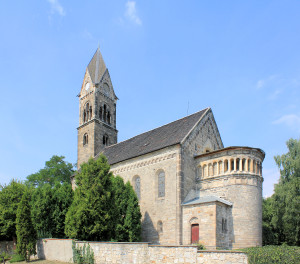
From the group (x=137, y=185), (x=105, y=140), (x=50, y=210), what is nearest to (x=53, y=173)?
(x=105, y=140)

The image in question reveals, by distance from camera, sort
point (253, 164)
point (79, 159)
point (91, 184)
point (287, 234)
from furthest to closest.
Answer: point (79, 159)
point (287, 234)
point (253, 164)
point (91, 184)

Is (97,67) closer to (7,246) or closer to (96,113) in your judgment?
(96,113)

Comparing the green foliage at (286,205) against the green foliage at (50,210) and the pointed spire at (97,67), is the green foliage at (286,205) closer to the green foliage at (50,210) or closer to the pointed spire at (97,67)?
the green foliage at (50,210)

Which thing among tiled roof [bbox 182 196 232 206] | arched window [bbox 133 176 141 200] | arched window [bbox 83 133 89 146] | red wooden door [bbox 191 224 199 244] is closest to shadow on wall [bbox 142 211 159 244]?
arched window [bbox 133 176 141 200]

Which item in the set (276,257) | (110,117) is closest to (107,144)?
(110,117)

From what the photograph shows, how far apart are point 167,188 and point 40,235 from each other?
37.6ft

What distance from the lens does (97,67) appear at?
4762 centimetres

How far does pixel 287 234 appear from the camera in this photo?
3553 centimetres

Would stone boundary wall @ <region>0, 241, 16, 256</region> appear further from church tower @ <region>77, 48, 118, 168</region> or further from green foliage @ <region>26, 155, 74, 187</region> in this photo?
green foliage @ <region>26, 155, 74, 187</region>

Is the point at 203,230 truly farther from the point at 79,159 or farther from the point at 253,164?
the point at 79,159

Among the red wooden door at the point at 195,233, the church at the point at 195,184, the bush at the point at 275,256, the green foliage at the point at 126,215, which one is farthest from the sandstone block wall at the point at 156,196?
the bush at the point at 275,256

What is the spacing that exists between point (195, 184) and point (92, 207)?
420 inches

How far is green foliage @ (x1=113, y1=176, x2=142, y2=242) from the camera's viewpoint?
1029 inches

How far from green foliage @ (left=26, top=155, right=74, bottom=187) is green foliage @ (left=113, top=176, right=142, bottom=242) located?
93.2 feet
